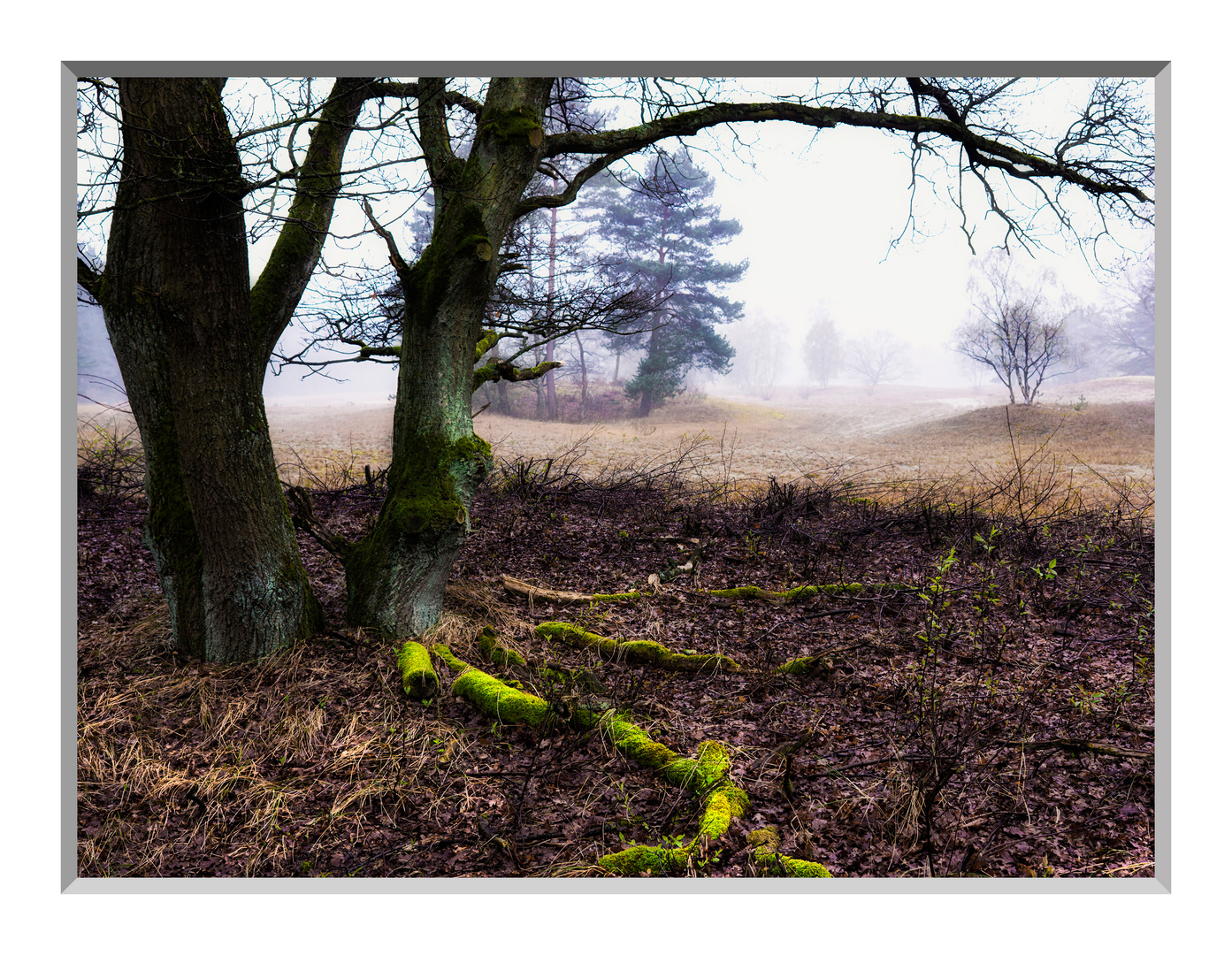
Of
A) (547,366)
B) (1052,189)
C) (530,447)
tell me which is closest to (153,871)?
(547,366)

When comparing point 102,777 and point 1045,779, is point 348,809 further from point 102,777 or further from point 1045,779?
point 1045,779

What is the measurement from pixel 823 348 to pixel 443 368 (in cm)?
4329

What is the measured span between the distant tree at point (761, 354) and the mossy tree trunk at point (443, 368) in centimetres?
4188

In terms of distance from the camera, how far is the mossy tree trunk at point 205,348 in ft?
10.9

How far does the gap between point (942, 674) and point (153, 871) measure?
13.2 feet

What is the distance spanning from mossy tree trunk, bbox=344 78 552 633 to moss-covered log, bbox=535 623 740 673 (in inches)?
33.7

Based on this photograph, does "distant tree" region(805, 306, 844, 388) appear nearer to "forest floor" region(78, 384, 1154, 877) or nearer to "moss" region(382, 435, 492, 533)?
"forest floor" region(78, 384, 1154, 877)

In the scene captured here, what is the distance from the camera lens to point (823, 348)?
4447 cm

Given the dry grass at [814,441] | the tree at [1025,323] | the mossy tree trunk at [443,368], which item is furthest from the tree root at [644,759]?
the tree at [1025,323]

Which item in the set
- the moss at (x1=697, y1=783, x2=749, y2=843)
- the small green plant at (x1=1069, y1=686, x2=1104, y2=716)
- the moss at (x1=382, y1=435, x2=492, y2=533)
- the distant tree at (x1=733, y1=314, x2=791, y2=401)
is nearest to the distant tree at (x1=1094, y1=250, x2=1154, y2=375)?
the small green plant at (x1=1069, y1=686, x2=1104, y2=716)

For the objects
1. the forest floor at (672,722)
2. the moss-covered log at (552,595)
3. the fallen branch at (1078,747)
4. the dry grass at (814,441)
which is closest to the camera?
the forest floor at (672,722)

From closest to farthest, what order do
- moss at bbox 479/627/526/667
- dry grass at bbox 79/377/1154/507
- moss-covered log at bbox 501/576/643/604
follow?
moss at bbox 479/627/526/667 → moss-covered log at bbox 501/576/643/604 → dry grass at bbox 79/377/1154/507

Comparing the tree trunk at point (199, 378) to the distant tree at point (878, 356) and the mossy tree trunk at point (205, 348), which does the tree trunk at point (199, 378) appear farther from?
the distant tree at point (878, 356)

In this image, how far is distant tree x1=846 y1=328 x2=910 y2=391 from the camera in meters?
45.5
